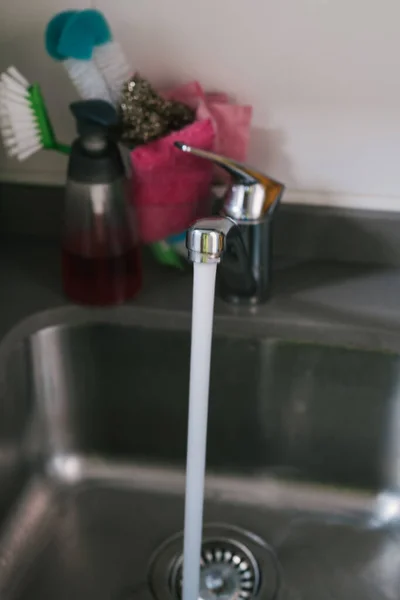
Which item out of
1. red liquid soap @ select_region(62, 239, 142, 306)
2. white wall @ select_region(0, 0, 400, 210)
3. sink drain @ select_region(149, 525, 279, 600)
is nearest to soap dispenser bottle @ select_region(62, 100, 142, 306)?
red liquid soap @ select_region(62, 239, 142, 306)

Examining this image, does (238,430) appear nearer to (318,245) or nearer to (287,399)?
(287,399)

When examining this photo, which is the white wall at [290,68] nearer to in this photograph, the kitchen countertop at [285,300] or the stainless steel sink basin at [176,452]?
the kitchen countertop at [285,300]

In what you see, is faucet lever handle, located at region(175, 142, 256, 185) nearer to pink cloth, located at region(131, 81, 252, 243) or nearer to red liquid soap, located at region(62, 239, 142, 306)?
pink cloth, located at region(131, 81, 252, 243)

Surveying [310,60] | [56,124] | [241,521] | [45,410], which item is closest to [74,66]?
[56,124]

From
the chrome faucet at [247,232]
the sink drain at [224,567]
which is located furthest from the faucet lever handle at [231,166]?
the sink drain at [224,567]

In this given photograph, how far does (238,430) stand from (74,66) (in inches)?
16.6

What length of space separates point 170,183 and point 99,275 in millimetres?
122

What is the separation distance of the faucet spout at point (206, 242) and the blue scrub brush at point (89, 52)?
27 cm

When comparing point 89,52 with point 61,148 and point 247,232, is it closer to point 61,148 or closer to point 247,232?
point 61,148

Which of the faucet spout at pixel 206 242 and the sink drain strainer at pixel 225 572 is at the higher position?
the faucet spout at pixel 206 242

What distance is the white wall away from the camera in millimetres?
687

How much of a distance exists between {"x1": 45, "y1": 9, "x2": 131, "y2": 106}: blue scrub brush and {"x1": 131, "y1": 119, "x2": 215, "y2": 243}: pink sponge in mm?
72

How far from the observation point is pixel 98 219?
685 millimetres

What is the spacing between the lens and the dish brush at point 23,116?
2.12 ft
